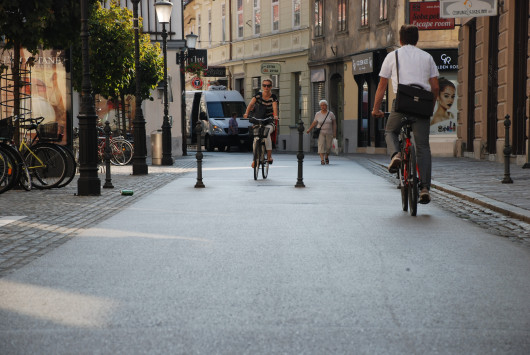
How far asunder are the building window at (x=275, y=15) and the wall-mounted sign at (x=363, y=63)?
30.3 ft

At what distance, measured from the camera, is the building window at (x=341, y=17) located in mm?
37781

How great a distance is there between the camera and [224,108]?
134ft

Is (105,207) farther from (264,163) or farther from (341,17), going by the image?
(341,17)

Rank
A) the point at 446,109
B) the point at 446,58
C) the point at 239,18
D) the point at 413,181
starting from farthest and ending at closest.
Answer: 1. the point at 239,18
2. the point at 446,58
3. the point at 446,109
4. the point at 413,181

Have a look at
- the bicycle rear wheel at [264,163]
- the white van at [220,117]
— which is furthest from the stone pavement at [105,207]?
the white van at [220,117]

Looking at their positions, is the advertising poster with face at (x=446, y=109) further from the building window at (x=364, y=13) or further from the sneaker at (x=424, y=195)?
the sneaker at (x=424, y=195)

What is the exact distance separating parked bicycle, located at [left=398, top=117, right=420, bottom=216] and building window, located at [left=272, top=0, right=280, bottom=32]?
3490 centimetres

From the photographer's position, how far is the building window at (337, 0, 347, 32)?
37781mm

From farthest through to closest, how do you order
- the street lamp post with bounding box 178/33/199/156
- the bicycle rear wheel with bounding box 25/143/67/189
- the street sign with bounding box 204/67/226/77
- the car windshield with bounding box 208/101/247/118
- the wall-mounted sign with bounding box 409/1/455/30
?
the street sign with bounding box 204/67/226/77
the car windshield with bounding box 208/101/247/118
the street lamp post with bounding box 178/33/199/156
the wall-mounted sign with bounding box 409/1/455/30
the bicycle rear wheel with bounding box 25/143/67/189

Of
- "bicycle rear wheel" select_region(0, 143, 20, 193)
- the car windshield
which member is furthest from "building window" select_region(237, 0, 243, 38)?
"bicycle rear wheel" select_region(0, 143, 20, 193)

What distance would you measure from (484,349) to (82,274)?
3.08m

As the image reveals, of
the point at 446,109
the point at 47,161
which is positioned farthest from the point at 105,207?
the point at 446,109

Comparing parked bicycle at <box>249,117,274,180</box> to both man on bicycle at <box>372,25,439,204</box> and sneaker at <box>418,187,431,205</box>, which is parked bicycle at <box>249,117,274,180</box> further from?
sneaker at <box>418,187,431,205</box>

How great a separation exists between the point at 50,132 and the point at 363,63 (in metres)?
21.3
